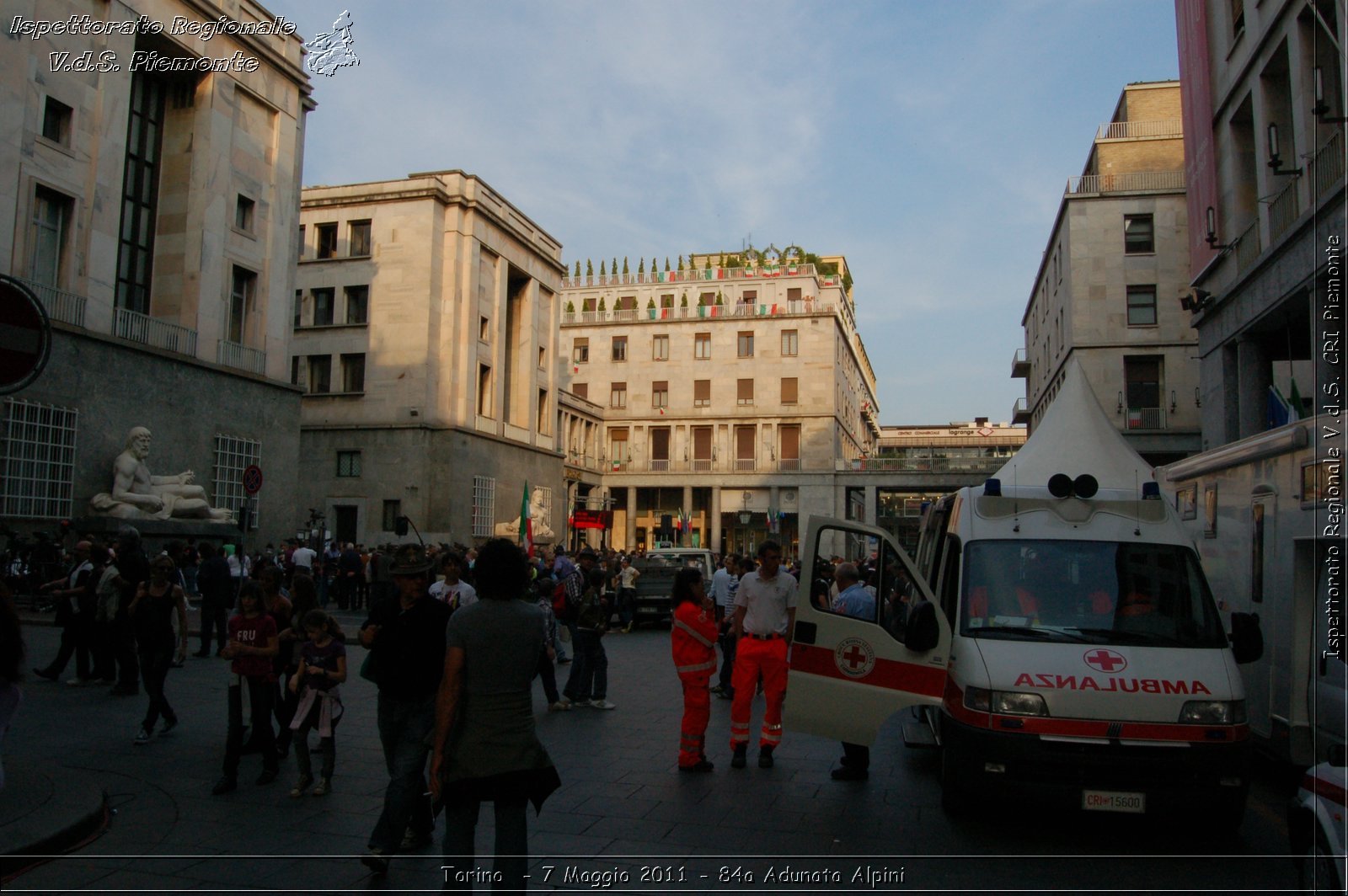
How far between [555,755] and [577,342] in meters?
59.7

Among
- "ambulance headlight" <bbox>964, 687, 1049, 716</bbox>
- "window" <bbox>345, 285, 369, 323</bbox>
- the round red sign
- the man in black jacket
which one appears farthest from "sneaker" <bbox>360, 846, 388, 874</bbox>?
"window" <bbox>345, 285, 369, 323</bbox>

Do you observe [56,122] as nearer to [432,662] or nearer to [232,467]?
[232,467]

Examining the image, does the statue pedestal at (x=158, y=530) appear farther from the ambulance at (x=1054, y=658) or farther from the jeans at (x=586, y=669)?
the ambulance at (x=1054, y=658)

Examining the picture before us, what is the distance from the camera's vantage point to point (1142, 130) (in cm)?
4006

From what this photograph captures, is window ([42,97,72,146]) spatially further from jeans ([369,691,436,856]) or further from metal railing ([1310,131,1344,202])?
metal railing ([1310,131,1344,202])

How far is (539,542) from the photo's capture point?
139 feet

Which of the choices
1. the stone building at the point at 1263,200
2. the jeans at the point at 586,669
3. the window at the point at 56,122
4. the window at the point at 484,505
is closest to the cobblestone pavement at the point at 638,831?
the jeans at the point at 586,669

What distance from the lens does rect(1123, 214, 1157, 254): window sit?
38.4 meters

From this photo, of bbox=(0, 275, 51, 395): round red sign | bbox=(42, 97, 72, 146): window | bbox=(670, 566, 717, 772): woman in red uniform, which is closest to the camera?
bbox=(0, 275, 51, 395): round red sign

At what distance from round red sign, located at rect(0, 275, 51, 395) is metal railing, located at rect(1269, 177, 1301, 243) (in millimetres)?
17045

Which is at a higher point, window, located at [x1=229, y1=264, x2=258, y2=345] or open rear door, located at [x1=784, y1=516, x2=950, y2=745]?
window, located at [x1=229, y1=264, x2=258, y2=345]

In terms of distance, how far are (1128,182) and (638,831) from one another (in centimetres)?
4007

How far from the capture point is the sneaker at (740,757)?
323 inches

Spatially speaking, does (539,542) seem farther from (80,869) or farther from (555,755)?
(80,869)
